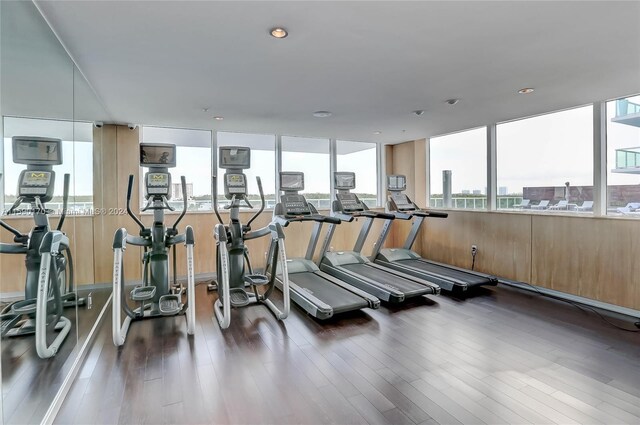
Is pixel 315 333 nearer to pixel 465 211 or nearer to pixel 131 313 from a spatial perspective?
pixel 131 313

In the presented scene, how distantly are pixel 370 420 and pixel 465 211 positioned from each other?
472 centimetres

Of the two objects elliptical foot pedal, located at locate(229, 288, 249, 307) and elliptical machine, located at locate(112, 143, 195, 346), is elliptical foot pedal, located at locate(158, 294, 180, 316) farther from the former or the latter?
elliptical foot pedal, located at locate(229, 288, 249, 307)

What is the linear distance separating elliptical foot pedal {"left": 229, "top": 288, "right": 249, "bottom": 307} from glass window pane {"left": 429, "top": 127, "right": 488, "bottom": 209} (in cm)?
443

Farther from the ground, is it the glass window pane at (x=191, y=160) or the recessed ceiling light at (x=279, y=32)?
the recessed ceiling light at (x=279, y=32)

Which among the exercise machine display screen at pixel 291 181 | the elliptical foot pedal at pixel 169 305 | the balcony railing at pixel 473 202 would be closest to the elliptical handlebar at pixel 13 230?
the elliptical foot pedal at pixel 169 305

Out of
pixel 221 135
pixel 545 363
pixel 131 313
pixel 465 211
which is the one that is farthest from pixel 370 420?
pixel 221 135

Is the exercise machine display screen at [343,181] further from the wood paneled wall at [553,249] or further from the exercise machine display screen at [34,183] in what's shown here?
the exercise machine display screen at [34,183]

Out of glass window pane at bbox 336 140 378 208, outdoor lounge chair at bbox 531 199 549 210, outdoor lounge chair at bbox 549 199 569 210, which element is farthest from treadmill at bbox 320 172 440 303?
outdoor lounge chair at bbox 549 199 569 210

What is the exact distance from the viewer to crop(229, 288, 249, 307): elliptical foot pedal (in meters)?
3.91

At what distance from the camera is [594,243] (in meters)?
4.18

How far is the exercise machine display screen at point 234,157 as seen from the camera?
4336mm

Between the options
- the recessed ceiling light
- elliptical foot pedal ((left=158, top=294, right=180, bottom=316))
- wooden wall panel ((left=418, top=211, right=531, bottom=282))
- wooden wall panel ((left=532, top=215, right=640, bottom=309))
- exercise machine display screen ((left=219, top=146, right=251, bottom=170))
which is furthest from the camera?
wooden wall panel ((left=418, top=211, right=531, bottom=282))

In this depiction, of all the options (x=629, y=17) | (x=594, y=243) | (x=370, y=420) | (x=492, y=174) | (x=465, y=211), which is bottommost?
(x=370, y=420)

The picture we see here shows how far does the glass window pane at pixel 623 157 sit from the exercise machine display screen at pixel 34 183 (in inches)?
235
